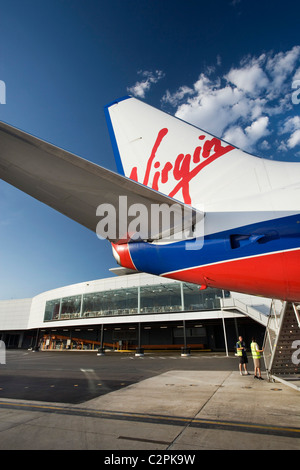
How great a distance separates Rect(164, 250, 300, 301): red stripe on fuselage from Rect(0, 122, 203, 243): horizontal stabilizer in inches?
29.9

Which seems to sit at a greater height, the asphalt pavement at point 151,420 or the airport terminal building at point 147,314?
the airport terminal building at point 147,314

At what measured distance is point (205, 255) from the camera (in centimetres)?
345

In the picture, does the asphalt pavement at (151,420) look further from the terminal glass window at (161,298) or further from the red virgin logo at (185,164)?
the terminal glass window at (161,298)

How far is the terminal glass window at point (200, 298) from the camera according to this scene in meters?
31.0

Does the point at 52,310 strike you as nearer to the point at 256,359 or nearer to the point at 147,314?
the point at 147,314

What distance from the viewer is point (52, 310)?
4700 centimetres

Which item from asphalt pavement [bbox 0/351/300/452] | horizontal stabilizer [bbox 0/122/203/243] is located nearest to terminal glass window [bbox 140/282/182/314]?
asphalt pavement [bbox 0/351/300/452]

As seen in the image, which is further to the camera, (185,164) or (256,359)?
(256,359)

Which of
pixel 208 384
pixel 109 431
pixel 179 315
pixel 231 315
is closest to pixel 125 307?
pixel 179 315

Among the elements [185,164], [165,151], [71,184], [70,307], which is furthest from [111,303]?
[71,184]

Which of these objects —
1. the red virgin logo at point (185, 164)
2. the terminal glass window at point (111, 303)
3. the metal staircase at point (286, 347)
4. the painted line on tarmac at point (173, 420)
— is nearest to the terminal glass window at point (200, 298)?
the terminal glass window at point (111, 303)

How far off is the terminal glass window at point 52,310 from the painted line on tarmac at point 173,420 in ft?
142

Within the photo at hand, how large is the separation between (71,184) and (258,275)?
106 inches

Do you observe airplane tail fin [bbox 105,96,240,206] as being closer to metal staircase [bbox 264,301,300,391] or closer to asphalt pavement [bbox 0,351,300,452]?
asphalt pavement [bbox 0,351,300,452]
